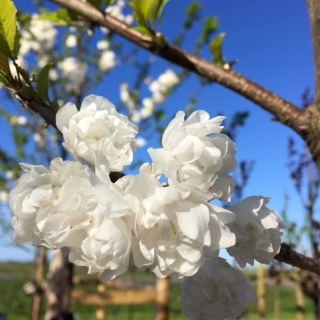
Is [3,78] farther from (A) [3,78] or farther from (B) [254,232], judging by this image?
(B) [254,232]

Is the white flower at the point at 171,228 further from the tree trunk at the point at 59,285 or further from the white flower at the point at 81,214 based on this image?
the tree trunk at the point at 59,285

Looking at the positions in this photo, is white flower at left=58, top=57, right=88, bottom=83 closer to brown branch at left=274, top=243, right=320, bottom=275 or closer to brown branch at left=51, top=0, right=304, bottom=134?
brown branch at left=51, top=0, right=304, bottom=134

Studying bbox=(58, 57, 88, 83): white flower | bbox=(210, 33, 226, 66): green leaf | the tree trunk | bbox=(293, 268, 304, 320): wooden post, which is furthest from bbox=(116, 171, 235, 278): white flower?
bbox=(58, 57, 88, 83): white flower

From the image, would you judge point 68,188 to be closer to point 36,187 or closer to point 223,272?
point 36,187

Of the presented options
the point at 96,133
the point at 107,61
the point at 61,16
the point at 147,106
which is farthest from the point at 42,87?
the point at 147,106

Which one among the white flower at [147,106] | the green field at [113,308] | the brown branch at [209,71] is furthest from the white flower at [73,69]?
the green field at [113,308]

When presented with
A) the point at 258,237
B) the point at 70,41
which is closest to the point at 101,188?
the point at 258,237
